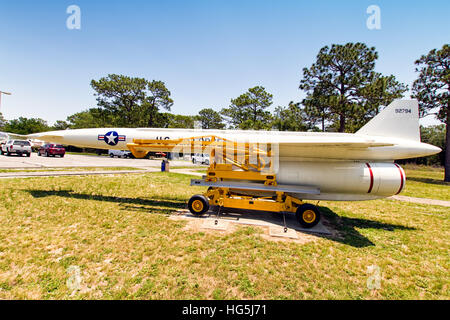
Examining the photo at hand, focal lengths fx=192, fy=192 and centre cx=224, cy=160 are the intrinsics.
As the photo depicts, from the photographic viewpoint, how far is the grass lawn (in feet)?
10.9

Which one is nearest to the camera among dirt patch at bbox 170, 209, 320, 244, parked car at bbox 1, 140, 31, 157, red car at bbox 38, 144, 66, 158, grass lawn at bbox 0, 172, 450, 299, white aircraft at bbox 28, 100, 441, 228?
grass lawn at bbox 0, 172, 450, 299

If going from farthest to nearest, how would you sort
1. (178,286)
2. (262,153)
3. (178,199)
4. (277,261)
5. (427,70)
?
(427,70)
(178,199)
(262,153)
(277,261)
(178,286)

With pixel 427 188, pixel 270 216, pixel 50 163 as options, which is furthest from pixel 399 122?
pixel 50 163

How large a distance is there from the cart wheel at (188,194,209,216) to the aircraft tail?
626cm

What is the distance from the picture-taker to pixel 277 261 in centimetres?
418

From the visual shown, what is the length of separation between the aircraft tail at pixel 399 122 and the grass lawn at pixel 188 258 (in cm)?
326

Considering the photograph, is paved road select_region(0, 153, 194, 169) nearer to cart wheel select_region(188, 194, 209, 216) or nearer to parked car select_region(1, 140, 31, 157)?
parked car select_region(1, 140, 31, 157)

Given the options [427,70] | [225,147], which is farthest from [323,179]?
[427,70]

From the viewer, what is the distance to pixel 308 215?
6.12 m

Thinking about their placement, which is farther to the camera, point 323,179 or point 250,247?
point 323,179

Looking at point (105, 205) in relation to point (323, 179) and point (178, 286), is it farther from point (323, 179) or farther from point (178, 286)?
point (323, 179)

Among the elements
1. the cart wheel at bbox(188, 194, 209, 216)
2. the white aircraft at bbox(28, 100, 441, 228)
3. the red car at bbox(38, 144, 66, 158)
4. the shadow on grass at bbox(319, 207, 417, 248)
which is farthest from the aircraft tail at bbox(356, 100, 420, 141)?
the red car at bbox(38, 144, 66, 158)

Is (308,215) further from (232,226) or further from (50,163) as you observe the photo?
(50,163)

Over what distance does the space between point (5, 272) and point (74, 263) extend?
1042 mm
